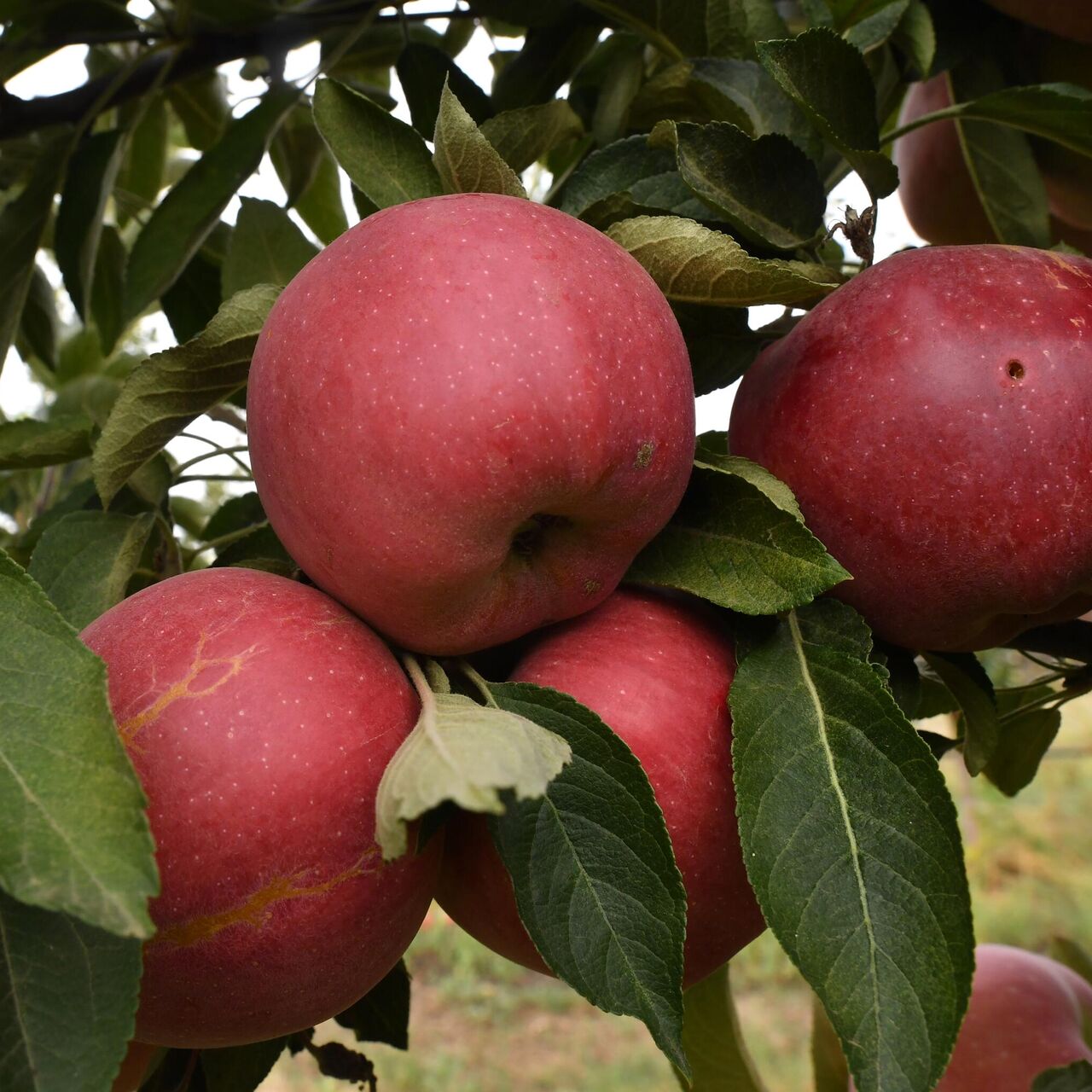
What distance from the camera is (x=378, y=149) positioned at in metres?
0.73

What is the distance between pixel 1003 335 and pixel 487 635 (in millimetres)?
331

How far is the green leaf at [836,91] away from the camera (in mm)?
692

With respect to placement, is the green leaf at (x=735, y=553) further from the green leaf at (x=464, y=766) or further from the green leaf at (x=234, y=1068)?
the green leaf at (x=234, y=1068)

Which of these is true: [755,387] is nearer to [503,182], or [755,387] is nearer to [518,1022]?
[503,182]

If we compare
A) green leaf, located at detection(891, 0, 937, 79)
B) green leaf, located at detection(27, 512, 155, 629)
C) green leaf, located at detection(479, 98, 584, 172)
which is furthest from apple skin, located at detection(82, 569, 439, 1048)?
green leaf, located at detection(891, 0, 937, 79)

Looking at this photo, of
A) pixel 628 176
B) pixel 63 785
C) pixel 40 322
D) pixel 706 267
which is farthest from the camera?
pixel 40 322

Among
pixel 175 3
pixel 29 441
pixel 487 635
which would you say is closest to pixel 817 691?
pixel 487 635

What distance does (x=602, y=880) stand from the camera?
58 centimetres

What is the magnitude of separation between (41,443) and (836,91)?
61cm

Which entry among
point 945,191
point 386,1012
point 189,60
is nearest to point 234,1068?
point 386,1012

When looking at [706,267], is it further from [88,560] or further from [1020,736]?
[1020,736]

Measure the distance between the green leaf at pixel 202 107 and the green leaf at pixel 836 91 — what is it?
0.89 meters

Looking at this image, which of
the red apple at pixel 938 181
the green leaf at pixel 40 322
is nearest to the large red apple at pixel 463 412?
the red apple at pixel 938 181

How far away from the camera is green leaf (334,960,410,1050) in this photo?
86 centimetres
